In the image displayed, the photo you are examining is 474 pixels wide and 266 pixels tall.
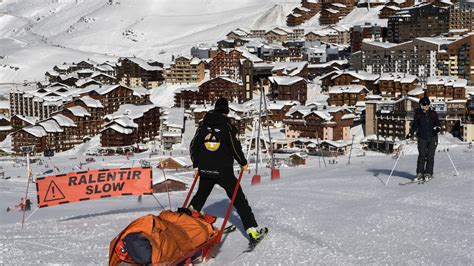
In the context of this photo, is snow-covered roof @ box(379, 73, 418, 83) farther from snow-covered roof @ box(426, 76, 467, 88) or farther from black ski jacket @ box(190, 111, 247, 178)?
black ski jacket @ box(190, 111, 247, 178)

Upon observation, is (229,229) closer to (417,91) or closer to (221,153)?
(221,153)

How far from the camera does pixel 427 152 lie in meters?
5.81

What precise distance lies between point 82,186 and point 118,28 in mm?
71549

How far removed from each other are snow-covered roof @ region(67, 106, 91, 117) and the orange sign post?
1294 inches

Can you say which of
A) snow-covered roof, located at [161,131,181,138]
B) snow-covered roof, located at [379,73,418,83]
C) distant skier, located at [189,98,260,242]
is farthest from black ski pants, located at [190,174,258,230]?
snow-covered roof, located at [379,73,418,83]

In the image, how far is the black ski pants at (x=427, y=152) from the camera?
5.74 meters

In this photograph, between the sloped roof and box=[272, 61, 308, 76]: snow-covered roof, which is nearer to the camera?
the sloped roof

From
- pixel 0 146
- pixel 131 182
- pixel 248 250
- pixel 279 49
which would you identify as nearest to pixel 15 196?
pixel 131 182

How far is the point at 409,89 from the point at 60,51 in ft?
137

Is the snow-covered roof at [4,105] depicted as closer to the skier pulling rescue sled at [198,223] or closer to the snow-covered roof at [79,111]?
the snow-covered roof at [79,111]

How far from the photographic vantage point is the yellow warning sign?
16.4ft

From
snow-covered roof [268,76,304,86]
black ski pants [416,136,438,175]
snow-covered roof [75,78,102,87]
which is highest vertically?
snow-covered roof [75,78,102,87]

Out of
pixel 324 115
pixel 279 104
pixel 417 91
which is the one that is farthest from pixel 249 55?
pixel 324 115

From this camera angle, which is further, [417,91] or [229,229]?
[417,91]
